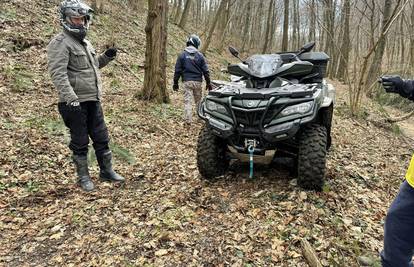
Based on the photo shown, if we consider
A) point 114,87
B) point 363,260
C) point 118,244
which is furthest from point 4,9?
point 363,260

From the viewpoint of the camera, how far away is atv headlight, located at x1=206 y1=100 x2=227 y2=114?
4.71 m

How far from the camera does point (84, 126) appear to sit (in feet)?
15.1

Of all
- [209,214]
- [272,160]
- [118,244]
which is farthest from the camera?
[272,160]

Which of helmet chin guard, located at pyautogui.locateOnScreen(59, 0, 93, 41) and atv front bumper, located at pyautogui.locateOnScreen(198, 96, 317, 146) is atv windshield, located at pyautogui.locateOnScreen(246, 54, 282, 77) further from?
helmet chin guard, located at pyautogui.locateOnScreen(59, 0, 93, 41)

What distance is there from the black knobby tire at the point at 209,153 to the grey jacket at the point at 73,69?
1.48m

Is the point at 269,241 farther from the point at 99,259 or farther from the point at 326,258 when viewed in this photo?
the point at 99,259

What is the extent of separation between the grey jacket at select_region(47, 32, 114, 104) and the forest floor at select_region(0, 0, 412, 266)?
4.44 feet

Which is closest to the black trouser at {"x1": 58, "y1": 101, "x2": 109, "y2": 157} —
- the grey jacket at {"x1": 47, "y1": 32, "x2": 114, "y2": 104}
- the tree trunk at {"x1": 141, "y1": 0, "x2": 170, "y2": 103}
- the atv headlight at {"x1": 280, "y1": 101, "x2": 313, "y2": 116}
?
the grey jacket at {"x1": 47, "y1": 32, "x2": 114, "y2": 104}

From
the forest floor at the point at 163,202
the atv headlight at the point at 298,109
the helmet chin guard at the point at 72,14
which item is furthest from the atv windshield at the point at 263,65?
the helmet chin guard at the point at 72,14

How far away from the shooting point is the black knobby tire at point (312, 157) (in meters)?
4.42

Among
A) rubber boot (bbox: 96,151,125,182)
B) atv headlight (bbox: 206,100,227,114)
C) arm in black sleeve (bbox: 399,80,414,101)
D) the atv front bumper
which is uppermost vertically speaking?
arm in black sleeve (bbox: 399,80,414,101)

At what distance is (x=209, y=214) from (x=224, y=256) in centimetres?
82

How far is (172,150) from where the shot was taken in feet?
22.1

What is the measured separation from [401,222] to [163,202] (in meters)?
2.85
